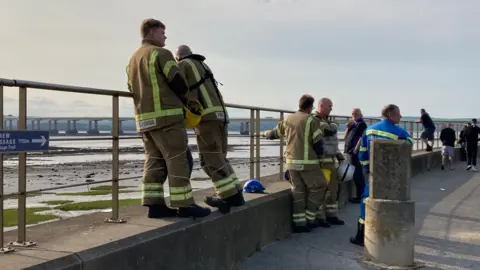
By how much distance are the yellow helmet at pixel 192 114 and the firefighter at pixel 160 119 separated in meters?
0.07

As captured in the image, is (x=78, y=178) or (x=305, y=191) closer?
(x=305, y=191)

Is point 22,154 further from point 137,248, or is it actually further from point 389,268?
point 389,268

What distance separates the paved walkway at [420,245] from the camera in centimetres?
624

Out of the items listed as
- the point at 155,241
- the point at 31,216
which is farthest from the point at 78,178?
the point at 155,241

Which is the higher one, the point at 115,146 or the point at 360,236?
the point at 115,146

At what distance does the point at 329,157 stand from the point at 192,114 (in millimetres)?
3392

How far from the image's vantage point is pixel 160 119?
4.96 m

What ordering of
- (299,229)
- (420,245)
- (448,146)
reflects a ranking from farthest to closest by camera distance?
(448,146), (299,229), (420,245)

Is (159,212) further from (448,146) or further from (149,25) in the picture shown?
(448,146)

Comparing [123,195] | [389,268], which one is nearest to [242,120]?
[389,268]

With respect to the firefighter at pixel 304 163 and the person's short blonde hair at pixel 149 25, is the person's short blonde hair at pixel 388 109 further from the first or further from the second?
the person's short blonde hair at pixel 149 25

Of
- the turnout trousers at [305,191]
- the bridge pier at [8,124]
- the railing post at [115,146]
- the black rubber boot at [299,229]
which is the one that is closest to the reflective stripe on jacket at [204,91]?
the railing post at [115,146]

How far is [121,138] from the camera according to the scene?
5.19 m

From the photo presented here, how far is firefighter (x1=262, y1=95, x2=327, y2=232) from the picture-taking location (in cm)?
757
